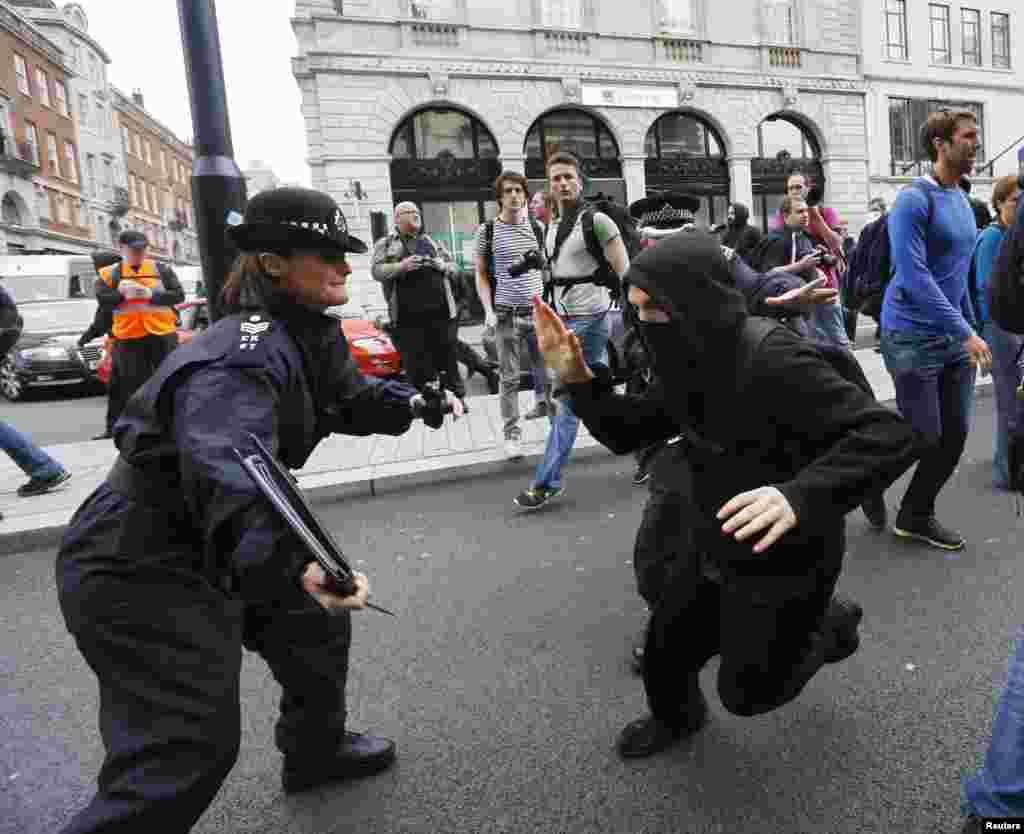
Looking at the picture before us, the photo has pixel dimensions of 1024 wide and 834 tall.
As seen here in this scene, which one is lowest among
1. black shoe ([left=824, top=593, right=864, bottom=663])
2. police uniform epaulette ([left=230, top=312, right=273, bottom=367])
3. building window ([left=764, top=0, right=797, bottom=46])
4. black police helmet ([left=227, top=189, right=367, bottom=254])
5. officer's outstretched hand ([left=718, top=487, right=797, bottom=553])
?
black shoe ([left=824, top=593, right=864, bottom=663])

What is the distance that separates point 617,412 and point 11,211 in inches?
1730

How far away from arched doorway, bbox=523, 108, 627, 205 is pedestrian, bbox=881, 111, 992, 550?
16951 mm

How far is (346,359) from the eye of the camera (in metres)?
2.16

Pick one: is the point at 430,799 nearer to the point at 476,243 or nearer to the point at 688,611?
the point at 688,611

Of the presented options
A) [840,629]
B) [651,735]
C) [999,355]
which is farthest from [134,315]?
[999,355]

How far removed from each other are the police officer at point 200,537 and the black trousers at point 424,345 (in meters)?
5.01

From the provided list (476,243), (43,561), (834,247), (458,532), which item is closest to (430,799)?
(458,532)

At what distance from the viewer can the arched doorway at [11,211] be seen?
36.6m

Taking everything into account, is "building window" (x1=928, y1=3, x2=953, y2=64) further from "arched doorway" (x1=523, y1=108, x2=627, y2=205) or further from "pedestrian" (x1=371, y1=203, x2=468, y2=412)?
"pedestrian" (x1=371, y1=203, x2=468, y2=412)

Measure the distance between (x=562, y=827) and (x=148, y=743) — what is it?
1.07 metres

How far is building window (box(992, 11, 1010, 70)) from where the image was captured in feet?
88.4

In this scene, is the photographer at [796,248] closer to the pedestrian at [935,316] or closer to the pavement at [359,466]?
the pedestrian at [935,316]

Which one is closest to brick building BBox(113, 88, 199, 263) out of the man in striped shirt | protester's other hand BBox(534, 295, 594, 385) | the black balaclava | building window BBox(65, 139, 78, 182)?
building window BBox(65, 139, 78, 182)

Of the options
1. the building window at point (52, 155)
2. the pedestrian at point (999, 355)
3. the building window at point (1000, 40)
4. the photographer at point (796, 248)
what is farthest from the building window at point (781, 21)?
the building window at point (52, 155)
